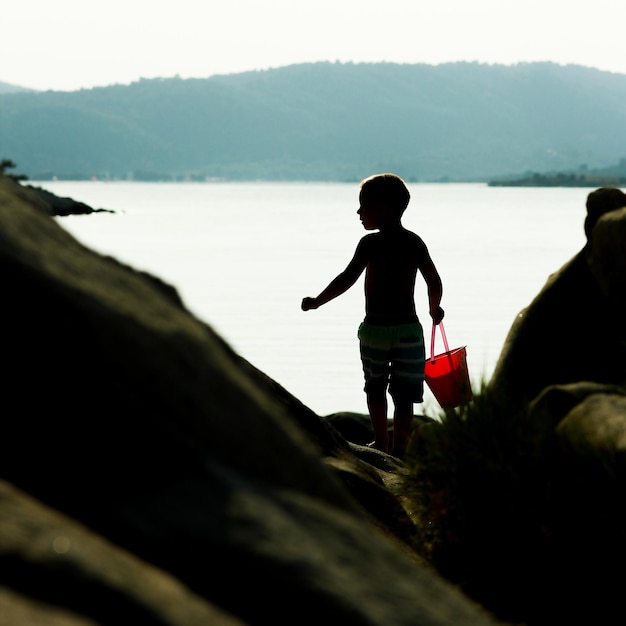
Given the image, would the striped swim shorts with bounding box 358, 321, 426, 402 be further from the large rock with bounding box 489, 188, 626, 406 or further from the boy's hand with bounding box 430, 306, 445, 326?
the large rock with bounding box 489, 188, 626, 406

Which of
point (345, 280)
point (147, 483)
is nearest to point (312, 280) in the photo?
point (345, 280)

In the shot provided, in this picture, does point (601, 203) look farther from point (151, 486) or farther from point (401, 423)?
point (151, 486)

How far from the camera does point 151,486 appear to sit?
3246 mm

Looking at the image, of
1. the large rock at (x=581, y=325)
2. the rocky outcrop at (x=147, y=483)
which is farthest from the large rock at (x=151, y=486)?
the large rock at (x=581, y=325)

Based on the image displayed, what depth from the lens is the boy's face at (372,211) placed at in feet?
24.6

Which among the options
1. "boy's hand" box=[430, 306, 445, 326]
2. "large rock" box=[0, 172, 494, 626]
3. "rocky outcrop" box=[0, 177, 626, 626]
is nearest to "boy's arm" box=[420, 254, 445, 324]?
"boy's hand" box=[430, 306, 445, 326]

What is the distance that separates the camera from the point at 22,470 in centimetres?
332

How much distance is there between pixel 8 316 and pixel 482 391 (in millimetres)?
2769

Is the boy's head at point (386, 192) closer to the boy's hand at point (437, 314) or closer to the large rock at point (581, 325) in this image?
the boy's hand at point (437, 314)

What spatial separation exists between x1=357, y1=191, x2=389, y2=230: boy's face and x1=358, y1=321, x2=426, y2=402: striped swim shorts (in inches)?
29.6

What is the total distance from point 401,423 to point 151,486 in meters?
4.89

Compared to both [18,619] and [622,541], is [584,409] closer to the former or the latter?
[622,541]

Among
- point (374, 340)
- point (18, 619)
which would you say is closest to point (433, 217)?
point (374, 340)

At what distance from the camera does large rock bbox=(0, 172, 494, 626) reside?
283 centimetres
